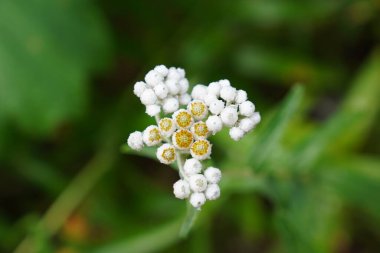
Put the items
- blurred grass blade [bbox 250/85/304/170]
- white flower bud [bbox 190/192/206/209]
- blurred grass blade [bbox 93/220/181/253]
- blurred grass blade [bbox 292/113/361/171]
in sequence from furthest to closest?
blurred grass blade [bbox 93/220/181/253], blurred grass blade [bbox 292/113/361/171], blurred grass blade [bbox 250/85/304/170], white flower bud [bbox 190/192/206/209]

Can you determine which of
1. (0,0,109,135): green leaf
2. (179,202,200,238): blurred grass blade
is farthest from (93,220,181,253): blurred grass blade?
(179,202,200,238): blurred grass blade

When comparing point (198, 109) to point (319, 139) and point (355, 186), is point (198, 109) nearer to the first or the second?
point (319, 139)

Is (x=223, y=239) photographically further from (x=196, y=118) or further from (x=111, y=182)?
(x=196, y=118)

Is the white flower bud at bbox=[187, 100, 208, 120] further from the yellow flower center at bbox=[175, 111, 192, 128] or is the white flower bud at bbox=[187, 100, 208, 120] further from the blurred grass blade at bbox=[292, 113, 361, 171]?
the blurred grass blade at bbox=[292, 113, 361, 171]

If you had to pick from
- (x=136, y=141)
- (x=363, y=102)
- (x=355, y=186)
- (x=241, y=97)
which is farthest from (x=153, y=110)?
(x=363, y=102)

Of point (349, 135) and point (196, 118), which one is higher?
point (349, 135)

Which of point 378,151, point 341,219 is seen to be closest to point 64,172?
point 341,219
